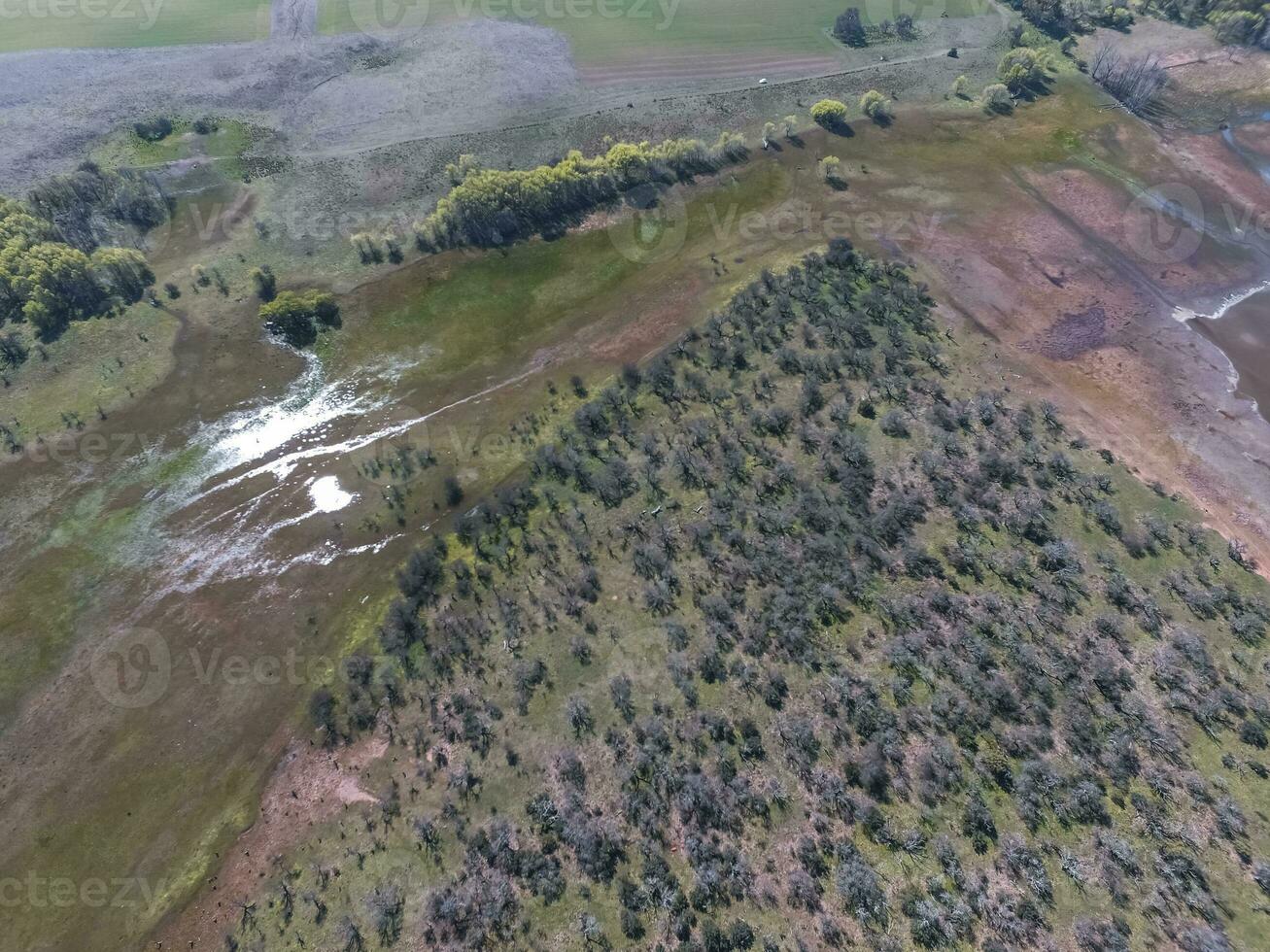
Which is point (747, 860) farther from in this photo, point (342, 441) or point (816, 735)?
point (342, 441)

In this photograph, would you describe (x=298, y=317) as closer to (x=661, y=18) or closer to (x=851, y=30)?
(x=661, y=18)

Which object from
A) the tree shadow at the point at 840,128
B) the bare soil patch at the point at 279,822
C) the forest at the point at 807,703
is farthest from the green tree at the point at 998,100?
the bare soil patch at the point at 279,822

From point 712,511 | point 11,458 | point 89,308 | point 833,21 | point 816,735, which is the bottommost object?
point 816,735

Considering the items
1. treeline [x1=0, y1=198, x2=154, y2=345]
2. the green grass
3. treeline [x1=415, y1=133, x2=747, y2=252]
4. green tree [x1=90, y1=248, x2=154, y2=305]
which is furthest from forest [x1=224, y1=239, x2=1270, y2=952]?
the green grass

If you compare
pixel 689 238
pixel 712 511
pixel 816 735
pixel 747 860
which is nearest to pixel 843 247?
pixel 689 238

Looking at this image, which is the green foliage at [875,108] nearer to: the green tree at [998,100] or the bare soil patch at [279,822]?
the green tree at [998,100]

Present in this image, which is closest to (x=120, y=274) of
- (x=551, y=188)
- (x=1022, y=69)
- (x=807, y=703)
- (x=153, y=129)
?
(x=153, y=129)
